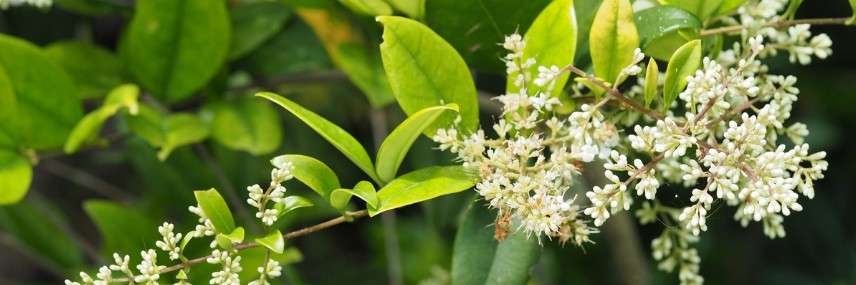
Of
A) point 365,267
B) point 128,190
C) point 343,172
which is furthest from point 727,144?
point 128,190

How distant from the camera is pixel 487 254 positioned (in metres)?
0.92

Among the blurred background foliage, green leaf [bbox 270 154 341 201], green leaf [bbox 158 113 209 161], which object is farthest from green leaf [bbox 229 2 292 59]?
green leaf [bbox 270 154 341 201]

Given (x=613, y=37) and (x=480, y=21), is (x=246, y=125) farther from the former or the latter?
(x=613, y=37)

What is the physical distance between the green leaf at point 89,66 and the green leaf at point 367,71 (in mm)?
321

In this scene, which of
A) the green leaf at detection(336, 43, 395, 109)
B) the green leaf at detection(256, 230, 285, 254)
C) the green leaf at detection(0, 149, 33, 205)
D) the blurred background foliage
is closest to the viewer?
the green leaf at detection(256, 230, 285, 254)

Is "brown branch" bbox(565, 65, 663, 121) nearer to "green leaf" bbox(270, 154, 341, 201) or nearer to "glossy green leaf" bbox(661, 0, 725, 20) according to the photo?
"glossy green leaf" bbox(661, 0, 725, 20)

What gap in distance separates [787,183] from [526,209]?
0.21 metres

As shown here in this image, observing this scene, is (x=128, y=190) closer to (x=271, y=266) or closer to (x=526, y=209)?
(x=271, y=266)

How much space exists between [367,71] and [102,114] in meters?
0.32

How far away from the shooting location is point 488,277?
0.91 m

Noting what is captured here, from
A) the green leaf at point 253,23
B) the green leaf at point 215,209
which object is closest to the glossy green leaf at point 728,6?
the green leaf at point 215,209

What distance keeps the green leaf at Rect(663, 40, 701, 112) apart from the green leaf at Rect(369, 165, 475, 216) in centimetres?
19

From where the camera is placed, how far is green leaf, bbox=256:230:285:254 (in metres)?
0.77

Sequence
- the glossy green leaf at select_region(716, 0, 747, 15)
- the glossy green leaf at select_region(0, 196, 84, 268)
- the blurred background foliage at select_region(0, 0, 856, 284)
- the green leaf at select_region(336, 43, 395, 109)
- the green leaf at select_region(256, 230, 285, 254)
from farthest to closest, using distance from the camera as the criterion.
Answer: the glossy green leaf at select_region(0, 196, 84, 268), the blurred background foliage at select_region(0, 0, 856, 284), the green leaf at select_region(336, 43, 395, 109), the glossy green leaf at select_region(716, 0, 747, 15), the green leaf at select_region(256, 230, 285, 254)
